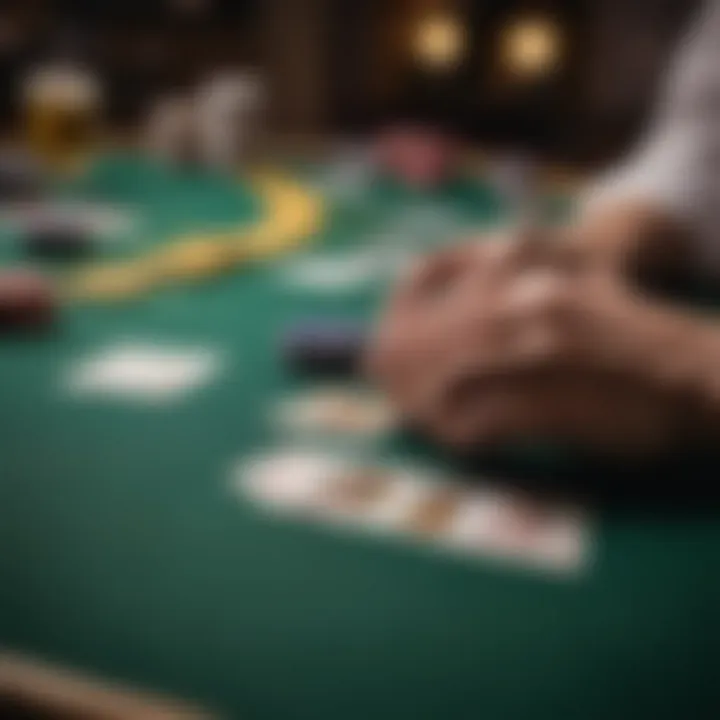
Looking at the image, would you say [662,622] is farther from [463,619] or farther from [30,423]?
[30,423]

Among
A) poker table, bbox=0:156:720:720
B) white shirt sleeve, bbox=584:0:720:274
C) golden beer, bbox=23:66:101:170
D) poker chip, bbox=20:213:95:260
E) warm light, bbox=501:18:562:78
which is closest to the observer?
poker table, bbox=0:156:720:720

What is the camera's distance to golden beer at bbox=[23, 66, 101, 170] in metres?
1.71

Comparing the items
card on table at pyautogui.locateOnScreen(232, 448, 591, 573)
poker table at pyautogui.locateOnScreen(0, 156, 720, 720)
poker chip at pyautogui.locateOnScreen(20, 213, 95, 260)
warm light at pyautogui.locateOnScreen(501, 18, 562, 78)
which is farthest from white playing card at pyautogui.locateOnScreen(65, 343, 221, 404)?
warm light at pyautogui.locateOnScreen(501, 18, 562, 78)

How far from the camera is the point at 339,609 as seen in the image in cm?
49

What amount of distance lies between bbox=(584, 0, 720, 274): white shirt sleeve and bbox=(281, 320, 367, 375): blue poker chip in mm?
264

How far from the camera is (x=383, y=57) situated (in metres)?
2.40

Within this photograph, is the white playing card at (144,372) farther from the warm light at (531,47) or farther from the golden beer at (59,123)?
the warm light at (531,47)

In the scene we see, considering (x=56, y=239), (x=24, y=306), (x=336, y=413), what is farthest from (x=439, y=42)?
(x=336, y=413)

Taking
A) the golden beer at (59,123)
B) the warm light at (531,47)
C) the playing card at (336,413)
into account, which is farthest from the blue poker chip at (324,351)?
the warm light at (531,47)

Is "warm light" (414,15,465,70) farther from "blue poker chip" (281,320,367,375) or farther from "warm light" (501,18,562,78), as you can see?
"blue poker chip" (281,320,367,375)

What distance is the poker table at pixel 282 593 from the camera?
0.43 m

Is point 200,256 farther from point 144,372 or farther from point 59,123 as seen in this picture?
point 59,123

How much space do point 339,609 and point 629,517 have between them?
17 centimetres

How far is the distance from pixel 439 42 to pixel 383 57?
0.12 metres
